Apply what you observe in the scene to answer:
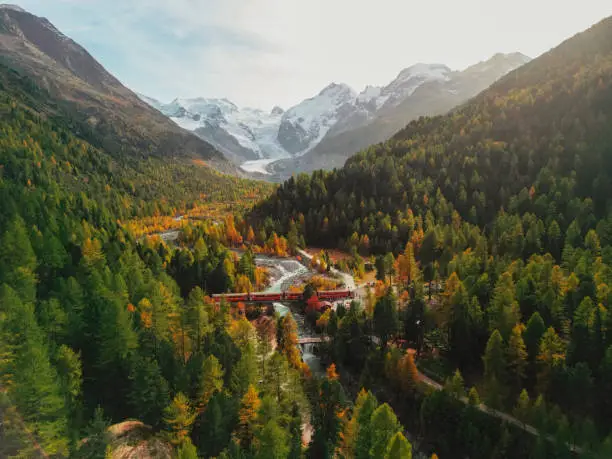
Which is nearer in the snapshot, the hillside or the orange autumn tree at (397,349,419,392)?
the orange autumn tree at (397,349,419,392)

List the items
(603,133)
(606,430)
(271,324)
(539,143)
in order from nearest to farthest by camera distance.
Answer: (606,430) → (271,324) → (603,133) → (539,143)

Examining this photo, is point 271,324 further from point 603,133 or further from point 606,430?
point 603,133

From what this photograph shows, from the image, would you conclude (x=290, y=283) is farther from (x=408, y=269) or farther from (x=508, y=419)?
(x=508, y=419)

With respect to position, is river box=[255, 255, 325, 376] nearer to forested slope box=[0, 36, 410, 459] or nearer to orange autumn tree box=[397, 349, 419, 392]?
forested slope box=[0, 36, 410, 459]

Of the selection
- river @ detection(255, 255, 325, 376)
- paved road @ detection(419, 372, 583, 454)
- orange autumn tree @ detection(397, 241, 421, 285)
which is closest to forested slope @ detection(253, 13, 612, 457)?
orange autumn tree @ detection(397, 241, 421, 285)

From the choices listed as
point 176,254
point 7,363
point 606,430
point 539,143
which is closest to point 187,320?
point 7,363

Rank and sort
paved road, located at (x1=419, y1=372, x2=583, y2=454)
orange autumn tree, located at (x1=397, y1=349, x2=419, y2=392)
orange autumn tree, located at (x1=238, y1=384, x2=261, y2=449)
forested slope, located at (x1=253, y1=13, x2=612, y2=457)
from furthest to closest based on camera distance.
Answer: orange autumn tree, located at (x1=397, y1=349, x2=419, y2=392) → forested slope, located at (x1=253, y1=13, x2=612, y2=457) → paved road, located at (x1=419, y1=372, x2=583, y2=454) → orange autumn tree, located at (x1=238, y1=384, x2=261, y2=449)

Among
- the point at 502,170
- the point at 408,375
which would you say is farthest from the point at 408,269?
the point at 502,170

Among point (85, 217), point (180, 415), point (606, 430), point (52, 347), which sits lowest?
point (606, 430)

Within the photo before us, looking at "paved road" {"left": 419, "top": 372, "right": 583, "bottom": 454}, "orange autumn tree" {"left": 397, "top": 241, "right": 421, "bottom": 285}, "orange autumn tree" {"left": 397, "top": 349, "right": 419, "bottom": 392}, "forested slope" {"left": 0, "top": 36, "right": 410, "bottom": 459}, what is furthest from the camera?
"orange autumn tree" {"left": 397, "top": 241, "right": 421, "bottom": 285}
